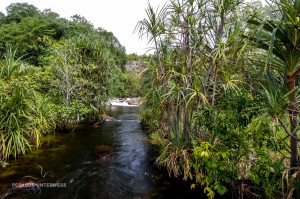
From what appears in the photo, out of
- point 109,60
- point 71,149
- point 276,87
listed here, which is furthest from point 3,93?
point 109,60

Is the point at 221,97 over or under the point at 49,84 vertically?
under

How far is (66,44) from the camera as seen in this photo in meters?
7.40

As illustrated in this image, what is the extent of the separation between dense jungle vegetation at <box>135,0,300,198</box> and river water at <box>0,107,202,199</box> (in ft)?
1.86

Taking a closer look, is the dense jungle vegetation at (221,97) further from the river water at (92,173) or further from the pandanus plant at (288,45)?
the river water at (92,173)

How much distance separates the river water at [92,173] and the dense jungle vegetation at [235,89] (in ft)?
1.86

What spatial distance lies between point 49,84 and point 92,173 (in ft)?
17.0

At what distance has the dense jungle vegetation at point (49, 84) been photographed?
3.95m

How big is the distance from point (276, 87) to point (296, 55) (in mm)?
403

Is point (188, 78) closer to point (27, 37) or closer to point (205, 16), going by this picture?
point (205, 16)

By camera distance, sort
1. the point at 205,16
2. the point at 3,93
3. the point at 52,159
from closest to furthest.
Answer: the point at 205,16 < the point at 3,93 < the point at 52,159

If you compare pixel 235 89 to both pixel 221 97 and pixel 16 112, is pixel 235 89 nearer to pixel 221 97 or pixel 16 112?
pixel 221 97

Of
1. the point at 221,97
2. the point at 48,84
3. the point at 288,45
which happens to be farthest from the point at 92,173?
the point at 48,84

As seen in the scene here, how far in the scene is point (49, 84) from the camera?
7375 millimetres

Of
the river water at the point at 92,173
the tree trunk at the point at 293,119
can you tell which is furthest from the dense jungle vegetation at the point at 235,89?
the river water at the point at 92,173
